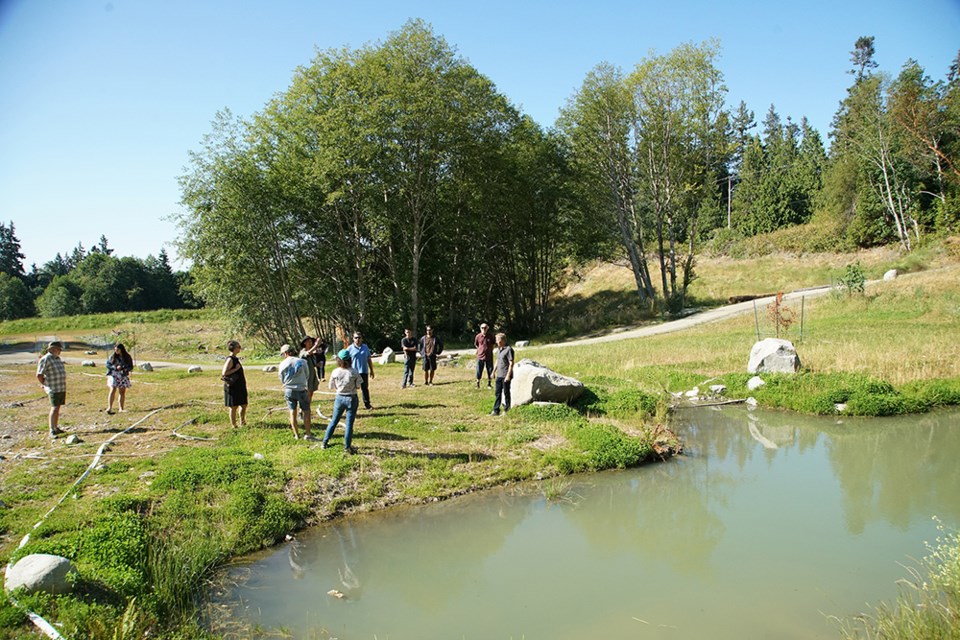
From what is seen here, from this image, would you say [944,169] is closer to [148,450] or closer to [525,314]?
[525,314]

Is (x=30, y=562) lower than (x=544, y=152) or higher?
lower

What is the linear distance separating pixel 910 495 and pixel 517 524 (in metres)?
7.11

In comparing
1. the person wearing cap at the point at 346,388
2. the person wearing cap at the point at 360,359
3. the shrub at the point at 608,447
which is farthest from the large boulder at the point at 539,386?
the person wearing cap at the point at 346,388

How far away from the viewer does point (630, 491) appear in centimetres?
1080

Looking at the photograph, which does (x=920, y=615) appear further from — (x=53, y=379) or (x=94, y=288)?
(x=94, y=288)

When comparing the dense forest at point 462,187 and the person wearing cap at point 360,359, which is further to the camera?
the dense forest at point 462,187

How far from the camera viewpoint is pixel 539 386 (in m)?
15.2

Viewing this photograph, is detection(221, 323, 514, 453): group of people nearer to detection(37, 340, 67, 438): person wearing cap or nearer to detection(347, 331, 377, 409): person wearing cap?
detection(347, 331, 377, 409): person wearing cap

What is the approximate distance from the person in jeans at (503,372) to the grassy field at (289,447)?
0.49 metres

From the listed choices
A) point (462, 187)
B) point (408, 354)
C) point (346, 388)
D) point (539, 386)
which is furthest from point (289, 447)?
point (462, 187)

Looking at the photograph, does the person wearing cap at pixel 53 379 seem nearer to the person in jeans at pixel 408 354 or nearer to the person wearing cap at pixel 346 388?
the person wearing cap at pixel 346 388

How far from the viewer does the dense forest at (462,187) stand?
30469mm

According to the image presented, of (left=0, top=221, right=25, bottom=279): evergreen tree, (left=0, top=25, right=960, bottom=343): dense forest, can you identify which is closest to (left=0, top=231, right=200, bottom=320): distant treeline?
(left=0, top=221, right=25, bottom=279): evergreen tree

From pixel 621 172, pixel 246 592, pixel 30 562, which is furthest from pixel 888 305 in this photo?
pixel 30 562
